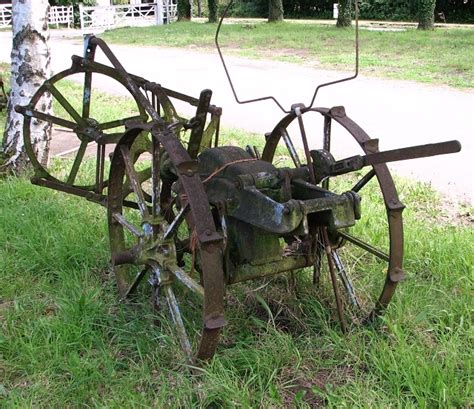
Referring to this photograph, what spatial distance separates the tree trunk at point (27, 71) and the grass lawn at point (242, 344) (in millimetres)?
1871

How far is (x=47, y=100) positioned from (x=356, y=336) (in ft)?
12.5

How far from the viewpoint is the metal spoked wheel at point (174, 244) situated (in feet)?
7.66

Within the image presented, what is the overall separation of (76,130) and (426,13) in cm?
1820

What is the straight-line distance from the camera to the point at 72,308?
310 cm

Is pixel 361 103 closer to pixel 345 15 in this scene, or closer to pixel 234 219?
pixel 234 219

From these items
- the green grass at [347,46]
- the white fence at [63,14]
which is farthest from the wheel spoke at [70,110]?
the white fence at [63,14]

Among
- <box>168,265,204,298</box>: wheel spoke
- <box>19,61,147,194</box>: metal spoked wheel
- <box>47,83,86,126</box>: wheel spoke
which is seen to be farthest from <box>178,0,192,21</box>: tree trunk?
<box>168,265,204,298</box>: wheel spoke

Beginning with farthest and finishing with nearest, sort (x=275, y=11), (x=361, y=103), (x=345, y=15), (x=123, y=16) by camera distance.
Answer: (x=123, y=16)
(x=275, y=11)
(x=345, y=15)
(x=361, y=103)

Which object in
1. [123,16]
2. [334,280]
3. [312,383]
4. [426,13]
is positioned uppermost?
[123,16]

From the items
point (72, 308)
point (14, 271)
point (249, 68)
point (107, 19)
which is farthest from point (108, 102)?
point (107, 19)

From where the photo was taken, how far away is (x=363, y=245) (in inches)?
115

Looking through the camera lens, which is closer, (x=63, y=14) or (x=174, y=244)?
(x=174, y=244)

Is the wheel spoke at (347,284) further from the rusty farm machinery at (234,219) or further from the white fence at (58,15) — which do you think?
the white fence at (58,15)

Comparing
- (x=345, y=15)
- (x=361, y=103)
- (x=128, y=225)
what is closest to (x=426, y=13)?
(x=345, y=15)
